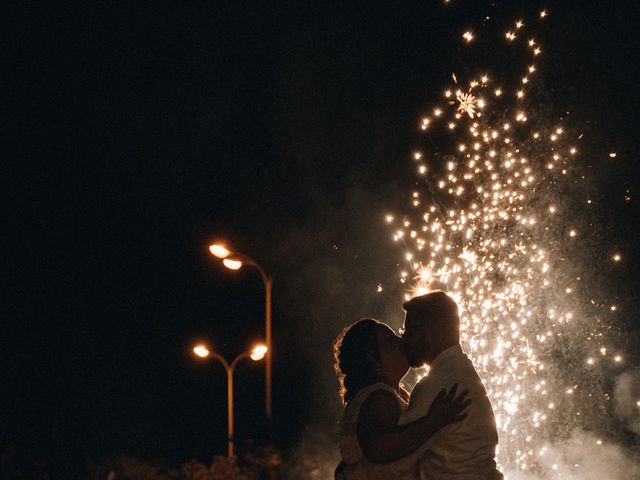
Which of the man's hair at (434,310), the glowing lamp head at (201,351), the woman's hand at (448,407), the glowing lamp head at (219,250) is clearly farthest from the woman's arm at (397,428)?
the glowing lamp head at (201,351)

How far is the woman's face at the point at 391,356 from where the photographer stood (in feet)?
14.5

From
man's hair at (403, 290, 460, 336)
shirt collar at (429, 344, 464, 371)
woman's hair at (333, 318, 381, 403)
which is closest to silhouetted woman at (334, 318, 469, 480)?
woman's hair at (333, 318, 381, 403)

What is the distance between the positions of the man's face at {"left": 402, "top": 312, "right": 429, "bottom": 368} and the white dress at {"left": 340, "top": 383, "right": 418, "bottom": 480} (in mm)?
235

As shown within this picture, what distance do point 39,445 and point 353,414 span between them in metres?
34.0

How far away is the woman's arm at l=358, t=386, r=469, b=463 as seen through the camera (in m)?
3.86

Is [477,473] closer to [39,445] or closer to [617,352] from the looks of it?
[617,352]

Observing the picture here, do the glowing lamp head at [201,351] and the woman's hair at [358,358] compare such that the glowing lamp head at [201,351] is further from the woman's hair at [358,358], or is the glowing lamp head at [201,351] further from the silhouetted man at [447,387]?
the silhouetted man at [447,387]

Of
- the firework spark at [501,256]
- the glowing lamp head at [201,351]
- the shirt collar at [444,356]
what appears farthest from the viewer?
the glowing lamp head at [201,351]

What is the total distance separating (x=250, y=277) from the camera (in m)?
48.1

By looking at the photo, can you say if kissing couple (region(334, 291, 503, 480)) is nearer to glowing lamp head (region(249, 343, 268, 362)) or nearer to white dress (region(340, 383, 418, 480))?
white dress (region(340, 383, 418, 480))

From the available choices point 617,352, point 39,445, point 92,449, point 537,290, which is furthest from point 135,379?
point 537,290

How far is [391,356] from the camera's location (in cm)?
443

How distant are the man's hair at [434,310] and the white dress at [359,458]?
0.44 m

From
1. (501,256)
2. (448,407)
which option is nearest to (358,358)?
(448,407)
